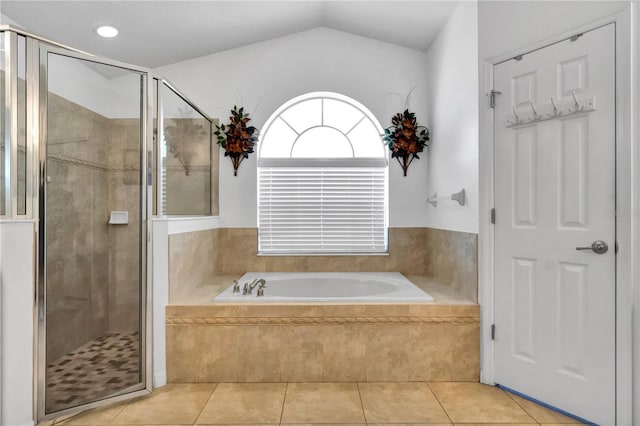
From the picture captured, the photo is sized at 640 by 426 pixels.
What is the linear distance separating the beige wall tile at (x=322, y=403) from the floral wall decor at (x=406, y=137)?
193 cm

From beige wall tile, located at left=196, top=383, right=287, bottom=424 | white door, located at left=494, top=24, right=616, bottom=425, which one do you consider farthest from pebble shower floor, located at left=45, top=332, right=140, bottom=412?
white door, located at left=494, top=24, right=616, bottom=425

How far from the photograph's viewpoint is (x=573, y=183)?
189 cm

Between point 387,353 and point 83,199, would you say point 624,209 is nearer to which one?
point 387,353

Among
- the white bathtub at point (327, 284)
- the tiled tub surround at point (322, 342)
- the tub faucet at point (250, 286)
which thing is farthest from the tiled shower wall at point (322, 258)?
the tiled tub surround at point (322, 342)

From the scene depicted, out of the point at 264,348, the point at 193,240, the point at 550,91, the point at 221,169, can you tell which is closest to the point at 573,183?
the point at 550,91

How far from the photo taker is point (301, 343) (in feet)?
7.34

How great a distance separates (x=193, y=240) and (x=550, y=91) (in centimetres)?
241

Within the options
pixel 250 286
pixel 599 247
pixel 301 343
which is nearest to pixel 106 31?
pixel 250 286

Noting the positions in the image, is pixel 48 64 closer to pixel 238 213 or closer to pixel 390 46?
pixel 238 213

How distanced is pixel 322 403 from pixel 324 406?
0.03 m

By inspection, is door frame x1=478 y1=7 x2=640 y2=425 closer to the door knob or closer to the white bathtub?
the door knob

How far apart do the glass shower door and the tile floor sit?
0.19 meters

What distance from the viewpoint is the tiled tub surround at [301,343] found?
7.32 ft

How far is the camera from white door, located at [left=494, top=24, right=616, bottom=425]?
179 centimetres
